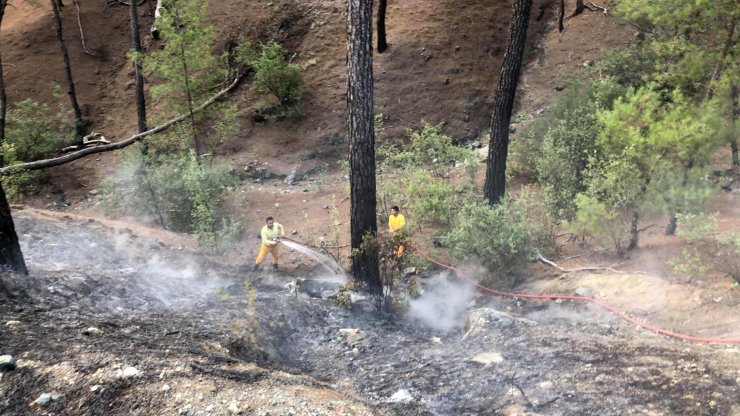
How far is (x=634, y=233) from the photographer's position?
27.6 feet

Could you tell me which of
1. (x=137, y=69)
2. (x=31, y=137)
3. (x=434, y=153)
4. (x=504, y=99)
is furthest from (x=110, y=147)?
(x=504, y=99)

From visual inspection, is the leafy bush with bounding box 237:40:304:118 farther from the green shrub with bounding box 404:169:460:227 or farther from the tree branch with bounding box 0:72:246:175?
the green shrub with bounding box 404:169:460:227

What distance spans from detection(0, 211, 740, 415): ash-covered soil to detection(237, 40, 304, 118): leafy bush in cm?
959

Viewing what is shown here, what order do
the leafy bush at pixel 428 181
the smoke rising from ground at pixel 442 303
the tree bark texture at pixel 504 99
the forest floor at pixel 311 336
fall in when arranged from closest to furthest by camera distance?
1. the forest floor at pixel 311 336
2. the smoke rising from ground at pixel 442 303
3. the tree bark texture at pixel 504 99
4. the leafy bush at pixel 428 181

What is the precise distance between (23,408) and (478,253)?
697cm

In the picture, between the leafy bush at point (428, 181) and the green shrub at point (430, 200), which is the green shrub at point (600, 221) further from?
the leafy bush at point (428, 181)

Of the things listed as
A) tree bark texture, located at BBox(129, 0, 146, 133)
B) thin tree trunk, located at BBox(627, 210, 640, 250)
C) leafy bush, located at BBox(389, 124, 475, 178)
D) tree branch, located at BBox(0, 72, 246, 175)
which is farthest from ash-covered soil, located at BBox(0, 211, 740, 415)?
tree bark texture, located at BBox(129, 0, 146, 133)

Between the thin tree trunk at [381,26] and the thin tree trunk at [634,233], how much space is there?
1206 centimetres

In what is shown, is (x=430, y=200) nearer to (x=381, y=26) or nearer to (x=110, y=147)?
(x=381, y=26)

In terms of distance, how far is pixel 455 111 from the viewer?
17156 mm

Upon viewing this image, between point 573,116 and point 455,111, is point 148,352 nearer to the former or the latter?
point 573,116

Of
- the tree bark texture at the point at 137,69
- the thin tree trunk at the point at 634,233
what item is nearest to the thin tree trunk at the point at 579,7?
the thin tree trunk at the point at 634,233

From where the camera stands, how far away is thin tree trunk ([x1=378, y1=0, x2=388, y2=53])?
58.7ft

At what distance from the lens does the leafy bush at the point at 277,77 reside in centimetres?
1683
